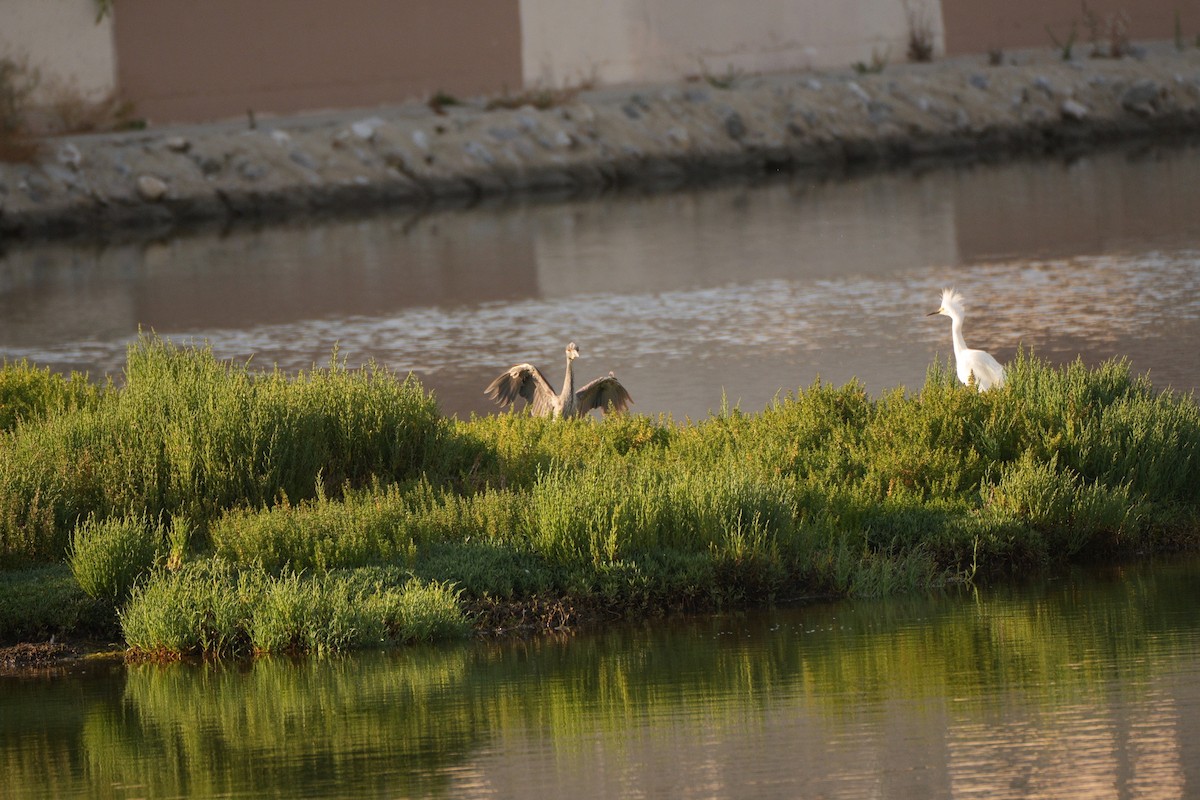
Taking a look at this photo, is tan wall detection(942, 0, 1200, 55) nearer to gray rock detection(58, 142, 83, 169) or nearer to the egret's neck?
gray rock detection(58, 142, 83, 169)

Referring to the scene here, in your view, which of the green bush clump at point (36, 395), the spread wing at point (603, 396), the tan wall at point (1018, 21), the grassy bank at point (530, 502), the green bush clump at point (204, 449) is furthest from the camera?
the tan wall at point (1018, 21)

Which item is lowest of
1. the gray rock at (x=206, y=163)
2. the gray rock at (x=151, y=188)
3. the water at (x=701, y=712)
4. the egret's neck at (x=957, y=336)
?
the water at (x=701, y=712)

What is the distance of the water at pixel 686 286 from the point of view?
19453mm

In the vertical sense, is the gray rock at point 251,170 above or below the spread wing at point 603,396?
above

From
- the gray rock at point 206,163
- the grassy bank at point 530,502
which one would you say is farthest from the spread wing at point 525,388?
the gray rock at point 206,163

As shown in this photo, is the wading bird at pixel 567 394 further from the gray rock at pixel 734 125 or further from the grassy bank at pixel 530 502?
the gray rock at pixel 734 125

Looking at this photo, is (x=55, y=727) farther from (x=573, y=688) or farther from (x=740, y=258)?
(x=740, y=258)

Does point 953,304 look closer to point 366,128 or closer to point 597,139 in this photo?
point 366,128

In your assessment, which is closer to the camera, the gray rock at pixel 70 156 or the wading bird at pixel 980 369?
the wading bird at pixel 980 369

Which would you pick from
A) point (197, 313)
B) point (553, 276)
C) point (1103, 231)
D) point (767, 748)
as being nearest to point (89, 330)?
Answer: point (197, 313)

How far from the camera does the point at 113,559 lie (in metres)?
11.0

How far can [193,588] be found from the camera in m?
10.6

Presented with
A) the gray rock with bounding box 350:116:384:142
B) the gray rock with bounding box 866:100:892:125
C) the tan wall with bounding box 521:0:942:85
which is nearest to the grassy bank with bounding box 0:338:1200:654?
the gray rock with bounding box 350:116:384:142

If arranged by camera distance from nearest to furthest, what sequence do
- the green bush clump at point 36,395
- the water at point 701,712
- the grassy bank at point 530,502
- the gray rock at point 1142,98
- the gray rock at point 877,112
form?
the water at point 701,712 → the grassy bank at point 530,502 → the green bush clump at point 36,395 → the gray rock at point 877,112 → the gray rock at point 1142,98
